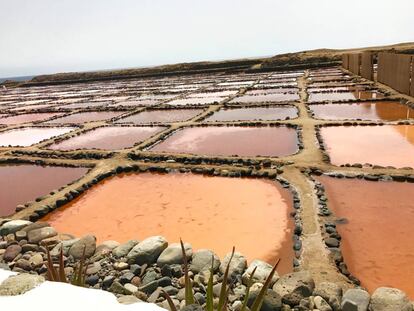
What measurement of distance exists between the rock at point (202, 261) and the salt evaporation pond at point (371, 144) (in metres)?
4.86

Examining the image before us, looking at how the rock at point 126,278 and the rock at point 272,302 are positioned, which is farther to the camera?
the rock at point 126,278

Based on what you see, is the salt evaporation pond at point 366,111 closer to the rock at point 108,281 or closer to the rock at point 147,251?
the rock at point 147,251

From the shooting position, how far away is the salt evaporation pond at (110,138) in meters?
12.1

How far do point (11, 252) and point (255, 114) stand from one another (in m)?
12.4

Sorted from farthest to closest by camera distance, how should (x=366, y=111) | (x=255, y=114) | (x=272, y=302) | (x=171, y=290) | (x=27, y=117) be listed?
(x=27, y=117)
(x=255, y=114)
(x=366, y=111)
(x=171, y=290)
(x=272, y=302)

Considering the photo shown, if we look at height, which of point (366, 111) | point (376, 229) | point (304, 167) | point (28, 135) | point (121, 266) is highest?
point (366, 111)

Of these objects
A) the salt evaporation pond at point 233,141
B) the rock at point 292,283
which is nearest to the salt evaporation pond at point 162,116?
the salt evaporation pond at point 233,141

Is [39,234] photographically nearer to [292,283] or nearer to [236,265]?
[236,265]

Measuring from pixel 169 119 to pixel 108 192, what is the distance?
8.83 m

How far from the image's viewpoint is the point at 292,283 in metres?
3.74

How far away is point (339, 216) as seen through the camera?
5.72 metres

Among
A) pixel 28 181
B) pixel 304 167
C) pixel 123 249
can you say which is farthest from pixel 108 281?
pixel 28 181

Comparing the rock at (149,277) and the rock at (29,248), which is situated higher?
the rock at (29,248)

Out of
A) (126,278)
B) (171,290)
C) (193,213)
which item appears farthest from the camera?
(193,213)
